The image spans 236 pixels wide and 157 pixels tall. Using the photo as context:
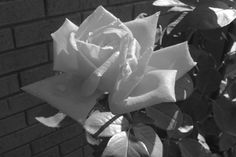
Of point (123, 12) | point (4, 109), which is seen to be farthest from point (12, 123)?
point (123, 12)

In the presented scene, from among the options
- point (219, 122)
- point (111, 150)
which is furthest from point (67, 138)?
point (111, 150)

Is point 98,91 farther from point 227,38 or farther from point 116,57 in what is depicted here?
point 227,38

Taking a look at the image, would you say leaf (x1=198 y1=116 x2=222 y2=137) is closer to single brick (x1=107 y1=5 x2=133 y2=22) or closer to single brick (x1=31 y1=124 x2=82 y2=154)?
single brick (x1=107 y1=5 x2=133 y2=22)

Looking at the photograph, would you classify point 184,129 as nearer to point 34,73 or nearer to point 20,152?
point 34,73

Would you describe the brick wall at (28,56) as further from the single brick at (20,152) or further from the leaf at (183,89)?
the leaf at (183,89)

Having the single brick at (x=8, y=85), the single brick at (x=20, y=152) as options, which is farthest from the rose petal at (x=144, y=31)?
the single brick at (x=20, y=152)

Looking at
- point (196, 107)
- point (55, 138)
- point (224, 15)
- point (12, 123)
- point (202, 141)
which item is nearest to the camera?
point (224, 15)

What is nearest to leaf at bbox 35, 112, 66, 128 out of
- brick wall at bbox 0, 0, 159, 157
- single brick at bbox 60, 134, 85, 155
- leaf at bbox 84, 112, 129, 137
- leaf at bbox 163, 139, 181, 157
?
leaf at bbox 84, 112, 129, 137
